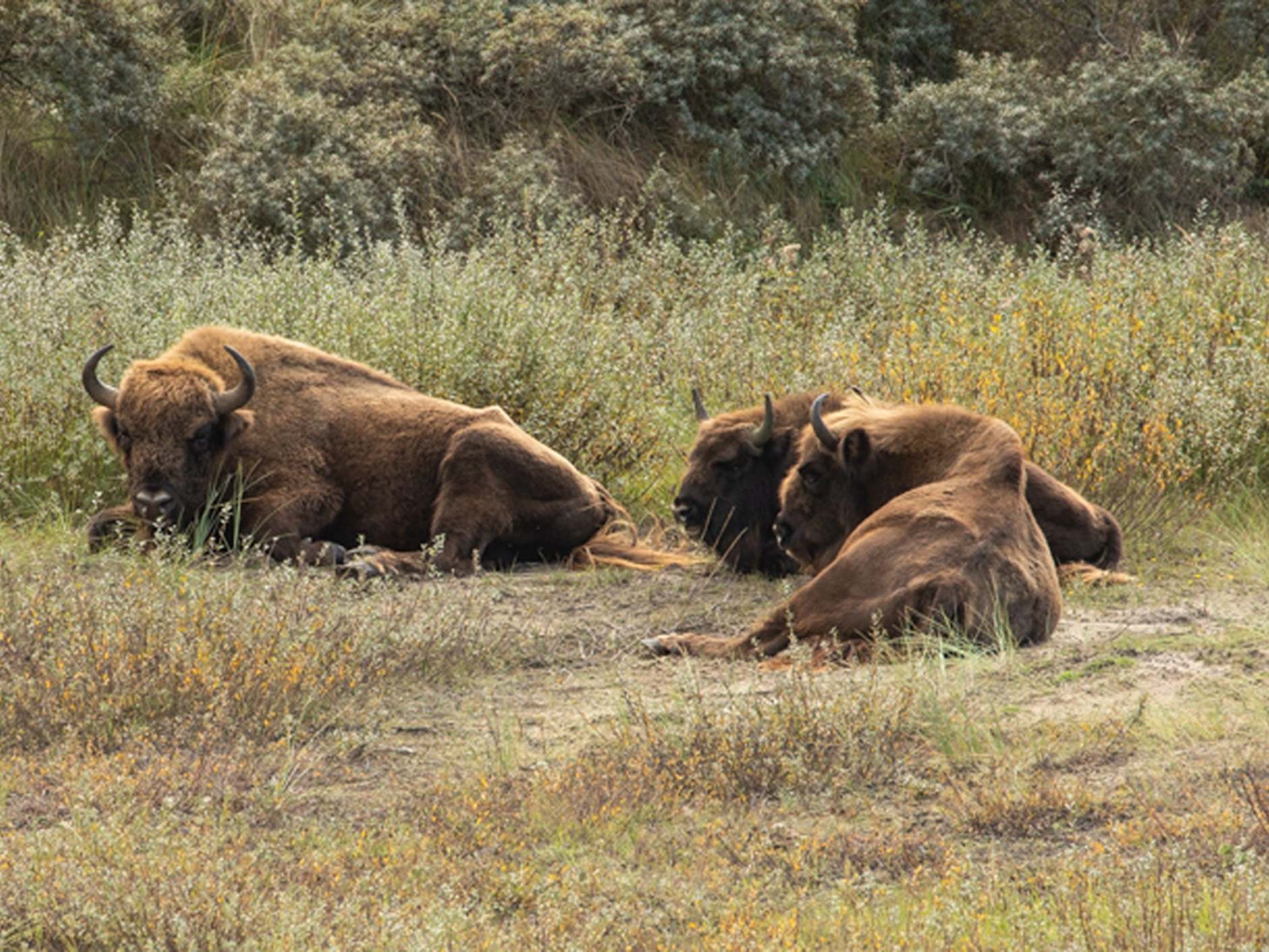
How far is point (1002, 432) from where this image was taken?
7938mm

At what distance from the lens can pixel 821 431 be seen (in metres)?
8.44

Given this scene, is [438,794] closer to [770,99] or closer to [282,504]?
[282,504]

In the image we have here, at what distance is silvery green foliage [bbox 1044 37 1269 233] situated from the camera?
65.1 feet

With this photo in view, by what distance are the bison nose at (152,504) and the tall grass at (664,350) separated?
54cm

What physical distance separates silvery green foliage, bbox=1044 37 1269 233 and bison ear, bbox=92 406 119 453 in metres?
13.0

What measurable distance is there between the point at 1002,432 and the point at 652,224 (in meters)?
11.1

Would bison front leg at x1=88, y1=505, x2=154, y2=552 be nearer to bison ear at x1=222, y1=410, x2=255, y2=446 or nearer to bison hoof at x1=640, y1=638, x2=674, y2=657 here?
bison ear at x1=222, y1=410, x2=255, y2=446

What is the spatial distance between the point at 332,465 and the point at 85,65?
9785 mm

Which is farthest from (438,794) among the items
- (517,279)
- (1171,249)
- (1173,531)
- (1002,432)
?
(1171,249)

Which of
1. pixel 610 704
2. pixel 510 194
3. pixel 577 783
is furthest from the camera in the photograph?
pixel 510 194

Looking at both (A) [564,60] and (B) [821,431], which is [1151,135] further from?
(B) [821,431]

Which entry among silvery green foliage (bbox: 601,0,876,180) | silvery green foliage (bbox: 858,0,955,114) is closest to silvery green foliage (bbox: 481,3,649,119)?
silvery green foliage (bbox: 601,0,876,180)

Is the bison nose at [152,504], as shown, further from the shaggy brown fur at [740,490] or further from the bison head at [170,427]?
the shaggy brown fur at [740,490]

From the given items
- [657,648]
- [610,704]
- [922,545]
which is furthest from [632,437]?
[610,704]
